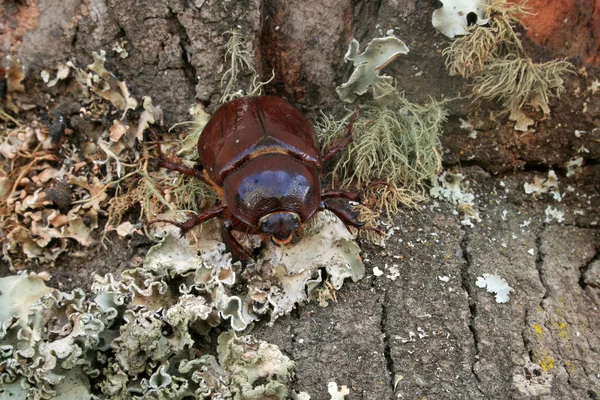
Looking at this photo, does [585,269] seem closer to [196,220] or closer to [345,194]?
[345,194]

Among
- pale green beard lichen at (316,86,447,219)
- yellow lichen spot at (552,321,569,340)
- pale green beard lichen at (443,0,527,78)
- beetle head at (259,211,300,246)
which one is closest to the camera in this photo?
yellow lichen spot at (552,321,569,340)

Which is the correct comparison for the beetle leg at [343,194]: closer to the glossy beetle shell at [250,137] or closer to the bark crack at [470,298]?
the glossy beetle shell at [250,137]

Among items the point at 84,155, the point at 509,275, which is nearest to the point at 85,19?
the point at 84,155

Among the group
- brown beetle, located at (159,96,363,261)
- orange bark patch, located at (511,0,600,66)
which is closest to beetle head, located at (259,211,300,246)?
brown beetle, located at (159,96,363,261)

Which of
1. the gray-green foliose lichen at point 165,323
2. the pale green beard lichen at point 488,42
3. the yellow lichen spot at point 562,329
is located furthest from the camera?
the pale green beard lichen at point 488,42

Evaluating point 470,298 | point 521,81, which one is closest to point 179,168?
point 470,298

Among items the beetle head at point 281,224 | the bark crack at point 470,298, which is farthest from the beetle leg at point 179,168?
the bark crack at point 470,298

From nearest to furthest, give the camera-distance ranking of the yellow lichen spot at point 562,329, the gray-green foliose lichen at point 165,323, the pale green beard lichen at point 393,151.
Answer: the gray-green foliose lichen at point 165,323
the yellow lichen spot at point 562,329
the pale green beard lichen at point 393,151

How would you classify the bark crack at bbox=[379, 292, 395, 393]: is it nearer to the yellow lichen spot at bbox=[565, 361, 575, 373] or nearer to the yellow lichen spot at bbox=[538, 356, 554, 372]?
the yellow lichen spot at bbox=[538, 356, 554, 372]
